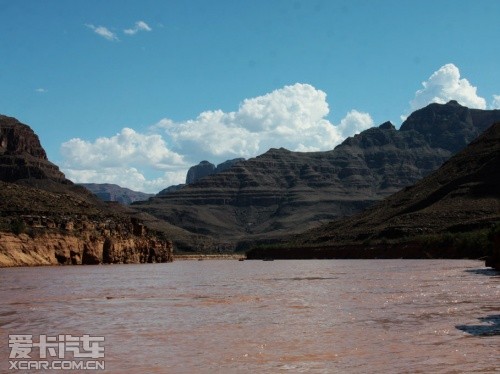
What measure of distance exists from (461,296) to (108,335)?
20.9 m

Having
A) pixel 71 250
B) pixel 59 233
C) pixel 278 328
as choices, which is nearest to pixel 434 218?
pixel 71 250

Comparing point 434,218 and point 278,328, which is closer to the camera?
point 278,328

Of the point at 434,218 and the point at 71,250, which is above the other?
the point at 434,218

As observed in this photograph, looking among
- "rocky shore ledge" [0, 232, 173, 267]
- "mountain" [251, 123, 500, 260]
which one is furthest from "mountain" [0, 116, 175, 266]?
"mountain" [251, 123, 500, 260]

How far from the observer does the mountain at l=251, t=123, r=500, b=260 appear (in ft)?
400

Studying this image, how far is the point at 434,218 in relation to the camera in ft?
447

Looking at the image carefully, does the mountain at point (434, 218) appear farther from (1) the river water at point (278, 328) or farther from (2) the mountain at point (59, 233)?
(1) the river water at point (278, 328)

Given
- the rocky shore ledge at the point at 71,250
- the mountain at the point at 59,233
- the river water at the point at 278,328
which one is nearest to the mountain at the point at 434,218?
the rocky shore ledge at the point at 71,250

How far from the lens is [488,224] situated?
118375 mm

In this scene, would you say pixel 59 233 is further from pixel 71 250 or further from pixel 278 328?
pixel 278 328

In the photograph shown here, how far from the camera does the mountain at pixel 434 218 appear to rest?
121938mm

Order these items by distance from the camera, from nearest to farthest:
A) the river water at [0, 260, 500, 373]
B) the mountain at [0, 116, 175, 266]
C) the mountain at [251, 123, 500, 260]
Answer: the river water at [0, 260, 500, 373] → the mountain at [0, 116, 175, 266] → the mountain at [251, 123, 500, 260]

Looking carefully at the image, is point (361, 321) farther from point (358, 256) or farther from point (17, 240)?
point (358, 256)

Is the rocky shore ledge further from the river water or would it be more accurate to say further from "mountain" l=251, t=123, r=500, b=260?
the river water
